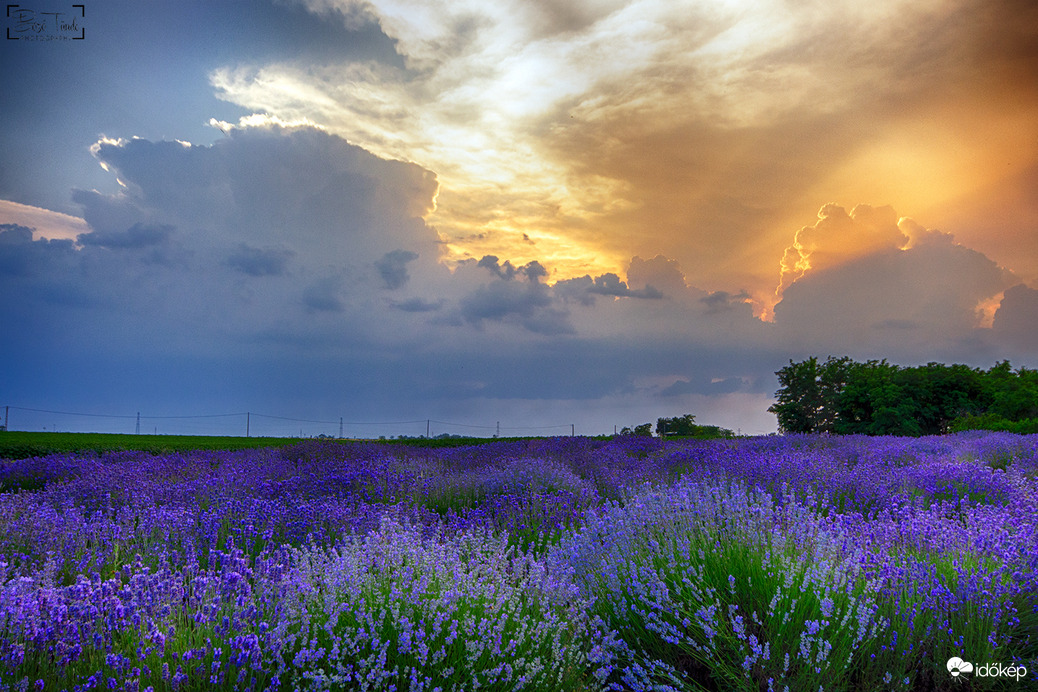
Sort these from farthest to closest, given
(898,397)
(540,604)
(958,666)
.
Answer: (898,397)
(540,604)
(958,666)

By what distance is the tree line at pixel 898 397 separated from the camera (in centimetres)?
2128

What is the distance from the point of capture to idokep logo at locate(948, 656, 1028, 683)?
3.05m

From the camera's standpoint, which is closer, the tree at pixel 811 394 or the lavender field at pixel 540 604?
the lavender field at pixel 540 604

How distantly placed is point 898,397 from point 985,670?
22514 millimetres

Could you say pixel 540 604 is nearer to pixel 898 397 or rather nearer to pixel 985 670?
pixel 985 670

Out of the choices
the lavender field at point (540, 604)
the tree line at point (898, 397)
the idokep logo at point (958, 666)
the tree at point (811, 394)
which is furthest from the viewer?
the tree at point (811, 394)

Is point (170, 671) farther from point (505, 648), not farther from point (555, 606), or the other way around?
point (555, 606)

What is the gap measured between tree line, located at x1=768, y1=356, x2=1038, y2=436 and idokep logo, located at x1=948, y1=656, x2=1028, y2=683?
19985 millimetres

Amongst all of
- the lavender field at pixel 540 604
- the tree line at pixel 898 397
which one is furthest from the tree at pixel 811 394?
the lavender field at pixel 540 604

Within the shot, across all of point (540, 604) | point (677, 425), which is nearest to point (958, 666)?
point (540, 604)

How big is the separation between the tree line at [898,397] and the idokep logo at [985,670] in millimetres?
19985

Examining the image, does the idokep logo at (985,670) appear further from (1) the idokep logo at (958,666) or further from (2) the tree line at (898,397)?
(2) the tree line at (898,397)

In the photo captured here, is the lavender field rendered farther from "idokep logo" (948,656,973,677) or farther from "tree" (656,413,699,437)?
"tree" (656,413,699,437)

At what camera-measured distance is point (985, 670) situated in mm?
3072
